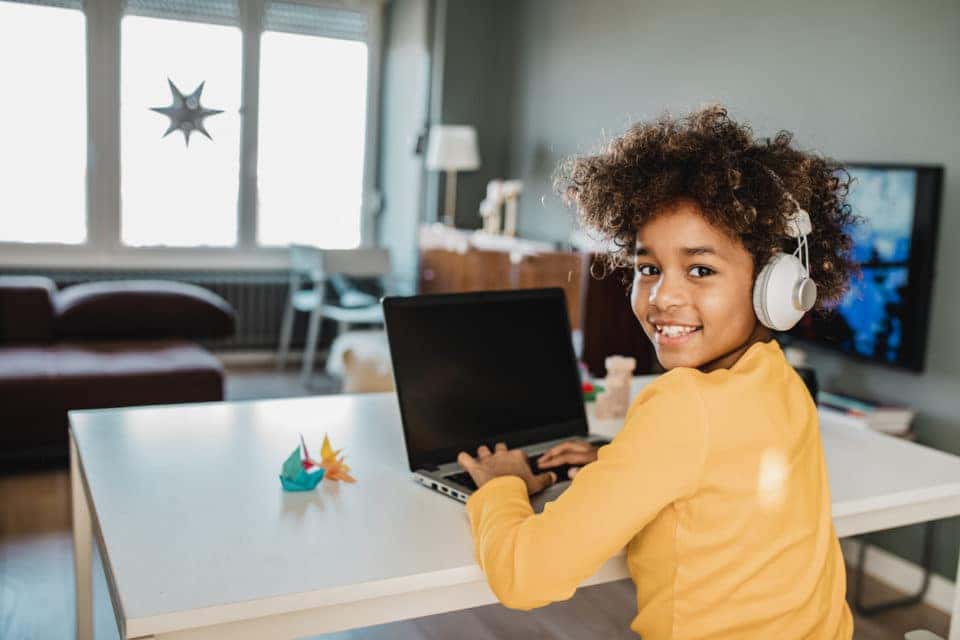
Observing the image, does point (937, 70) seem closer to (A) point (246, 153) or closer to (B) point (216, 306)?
(B) point (216, 306)

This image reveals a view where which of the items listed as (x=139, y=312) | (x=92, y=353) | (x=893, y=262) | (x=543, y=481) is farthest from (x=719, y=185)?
(x=139, y=312)

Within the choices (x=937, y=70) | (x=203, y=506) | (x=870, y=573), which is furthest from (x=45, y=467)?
(x=937, y=70)

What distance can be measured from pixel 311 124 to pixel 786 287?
17.4 feet

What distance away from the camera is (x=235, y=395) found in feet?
16.3

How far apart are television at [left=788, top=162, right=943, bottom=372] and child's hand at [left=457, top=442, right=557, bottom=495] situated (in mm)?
1659

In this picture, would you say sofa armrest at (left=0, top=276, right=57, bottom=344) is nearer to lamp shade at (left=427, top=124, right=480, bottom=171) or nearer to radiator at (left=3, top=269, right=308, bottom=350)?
radiator at (left=3, top=269, right=308, bottom=350)

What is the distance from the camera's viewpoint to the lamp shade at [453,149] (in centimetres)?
532

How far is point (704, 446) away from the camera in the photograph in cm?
108

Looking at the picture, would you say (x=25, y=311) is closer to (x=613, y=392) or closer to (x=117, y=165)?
(x=117, y=165)

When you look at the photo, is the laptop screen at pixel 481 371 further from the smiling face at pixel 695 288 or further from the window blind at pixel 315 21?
the window blind at pixel 315 21

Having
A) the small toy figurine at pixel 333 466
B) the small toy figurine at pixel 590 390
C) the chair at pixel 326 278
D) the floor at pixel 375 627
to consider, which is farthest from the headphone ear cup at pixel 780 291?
the chair at pixel 326 278

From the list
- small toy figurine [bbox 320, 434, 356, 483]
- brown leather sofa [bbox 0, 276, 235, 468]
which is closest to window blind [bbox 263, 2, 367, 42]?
brown leather sofa [bbox 0, 276, 235, 468]

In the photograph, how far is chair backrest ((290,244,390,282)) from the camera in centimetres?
519

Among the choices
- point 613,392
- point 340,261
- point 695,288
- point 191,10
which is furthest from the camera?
point 191,10
